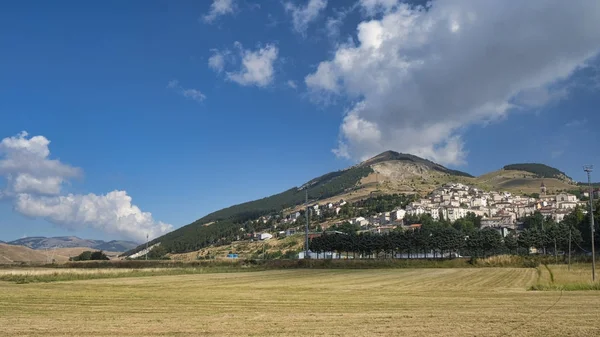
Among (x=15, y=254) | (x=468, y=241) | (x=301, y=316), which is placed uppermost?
(x=15, y=254)

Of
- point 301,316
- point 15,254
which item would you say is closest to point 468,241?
point 301,316

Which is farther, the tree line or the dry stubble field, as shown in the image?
the tree line

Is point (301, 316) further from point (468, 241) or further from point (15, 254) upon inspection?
point (15, 254)

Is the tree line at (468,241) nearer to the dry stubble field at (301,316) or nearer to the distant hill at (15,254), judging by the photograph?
the dry stubble field at (301,316)

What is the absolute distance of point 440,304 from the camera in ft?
100

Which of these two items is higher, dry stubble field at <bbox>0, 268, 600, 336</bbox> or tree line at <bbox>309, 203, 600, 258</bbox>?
Result: tree line at <bbox>309, 203, 600, 258</bbox>

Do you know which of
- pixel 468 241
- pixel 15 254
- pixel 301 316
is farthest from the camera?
pixel 15 254

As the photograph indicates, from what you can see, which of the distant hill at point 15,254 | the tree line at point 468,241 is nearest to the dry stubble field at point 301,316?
the tree line at point 468,241

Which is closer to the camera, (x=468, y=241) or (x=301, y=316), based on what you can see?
(x=301, y=316)

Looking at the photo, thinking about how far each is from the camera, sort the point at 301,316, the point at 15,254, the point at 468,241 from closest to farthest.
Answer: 1. the point at 301,316
2. the point at 468,241
3. the point at 15,254

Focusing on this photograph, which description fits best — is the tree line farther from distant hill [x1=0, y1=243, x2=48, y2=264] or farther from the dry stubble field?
distant hill [x1=0, y1=243, x2=48, y2=264]

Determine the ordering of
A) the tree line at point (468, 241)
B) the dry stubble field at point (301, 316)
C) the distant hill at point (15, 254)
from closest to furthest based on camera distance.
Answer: the dry stubble field at point (301, 316) < the tree line at point (468, 241) < the distant hill at point (15, 254)

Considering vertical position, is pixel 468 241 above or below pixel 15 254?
below

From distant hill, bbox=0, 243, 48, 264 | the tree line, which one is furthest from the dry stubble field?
distant hill, bbox=0, 243, 48, 264
